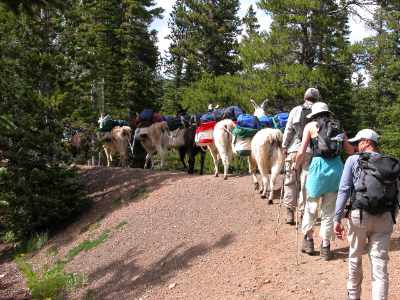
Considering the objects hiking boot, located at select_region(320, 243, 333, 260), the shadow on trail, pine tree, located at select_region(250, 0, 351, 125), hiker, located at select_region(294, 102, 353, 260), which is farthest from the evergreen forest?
hiking boot, located at select_region(320, 243, 333, 260)

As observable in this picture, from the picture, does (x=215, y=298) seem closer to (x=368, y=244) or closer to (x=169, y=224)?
(x=368, y=244)

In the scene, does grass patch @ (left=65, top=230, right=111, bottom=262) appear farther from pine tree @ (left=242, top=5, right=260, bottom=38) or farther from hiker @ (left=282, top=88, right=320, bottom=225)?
pine tree @ (left=242, top=5, right=260, bottom=38)

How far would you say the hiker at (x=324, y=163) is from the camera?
674 cm

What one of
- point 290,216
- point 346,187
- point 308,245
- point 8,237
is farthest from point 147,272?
point 8,237

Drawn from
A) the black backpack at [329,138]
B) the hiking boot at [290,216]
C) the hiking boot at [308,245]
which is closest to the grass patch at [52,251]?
the hiking boot at [290,216]

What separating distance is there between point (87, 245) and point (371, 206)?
7.60 meters

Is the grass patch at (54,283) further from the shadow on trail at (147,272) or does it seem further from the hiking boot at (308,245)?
the hiking boot at (308,245)

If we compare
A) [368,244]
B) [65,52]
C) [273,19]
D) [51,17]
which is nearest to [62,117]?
[65,52]

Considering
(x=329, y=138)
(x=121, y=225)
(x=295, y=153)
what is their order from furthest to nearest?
(x=121, y=225), (x=295, y=153), (x=329, y=138)

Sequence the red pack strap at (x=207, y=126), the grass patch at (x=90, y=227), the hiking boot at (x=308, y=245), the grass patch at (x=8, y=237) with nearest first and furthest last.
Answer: the hiking boot at (x=308, y=245) → the grass patch at (x=90, y=227) → the red pack strap at (x=207, y=126) → the grass patch at (x=8, y=237)

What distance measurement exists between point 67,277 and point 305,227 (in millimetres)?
5183

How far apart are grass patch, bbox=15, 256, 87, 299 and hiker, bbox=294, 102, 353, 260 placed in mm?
4945

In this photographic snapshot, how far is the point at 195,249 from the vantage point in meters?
8.78

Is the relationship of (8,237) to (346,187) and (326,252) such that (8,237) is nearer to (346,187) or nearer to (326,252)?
(326,252)
